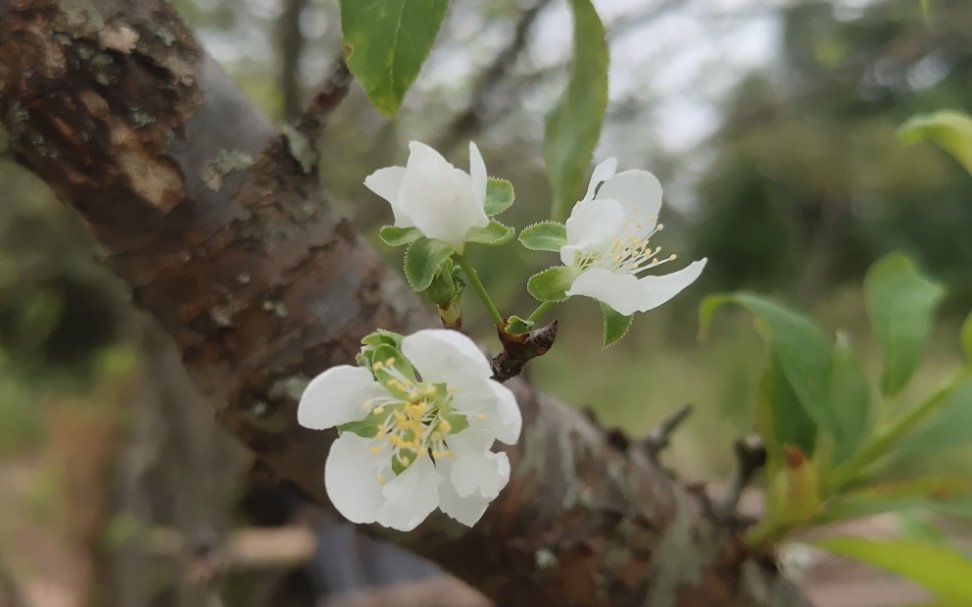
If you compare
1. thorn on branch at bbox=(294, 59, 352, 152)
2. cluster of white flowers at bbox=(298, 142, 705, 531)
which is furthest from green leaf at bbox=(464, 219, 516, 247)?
thorn on branch at bbox=(294, 59, 352, 152)

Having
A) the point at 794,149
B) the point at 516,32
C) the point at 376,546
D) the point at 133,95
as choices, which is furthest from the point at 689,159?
the point at 133,95

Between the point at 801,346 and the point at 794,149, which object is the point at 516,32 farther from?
the point at 794,149

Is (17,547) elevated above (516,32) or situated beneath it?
situated beneath

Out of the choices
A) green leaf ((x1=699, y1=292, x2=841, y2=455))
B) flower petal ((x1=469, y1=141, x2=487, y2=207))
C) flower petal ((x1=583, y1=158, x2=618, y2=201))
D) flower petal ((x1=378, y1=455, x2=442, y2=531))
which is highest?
flower petal ((x1=469, y1=141, x2=487, y2=207))

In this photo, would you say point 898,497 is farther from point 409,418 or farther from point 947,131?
point 409,418

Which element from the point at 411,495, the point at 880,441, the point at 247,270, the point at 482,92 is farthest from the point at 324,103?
the point at 482,92

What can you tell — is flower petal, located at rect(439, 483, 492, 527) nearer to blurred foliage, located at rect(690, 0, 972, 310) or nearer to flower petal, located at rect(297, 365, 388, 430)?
flower petal, located at rect(297, 365, 388, 430)
